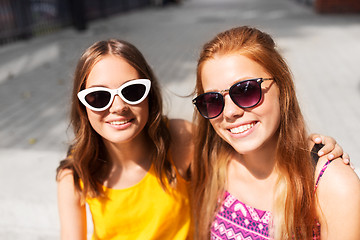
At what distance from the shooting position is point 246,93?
1.59 m

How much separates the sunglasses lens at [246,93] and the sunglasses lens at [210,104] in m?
0.08

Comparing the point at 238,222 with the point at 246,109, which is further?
the point at 238,222

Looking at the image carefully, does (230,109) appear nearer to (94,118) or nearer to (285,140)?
(285,140)

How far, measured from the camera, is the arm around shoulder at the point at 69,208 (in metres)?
2.02

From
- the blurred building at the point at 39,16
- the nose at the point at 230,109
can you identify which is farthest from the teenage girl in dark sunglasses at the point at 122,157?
the blurred building at the point at 39,16

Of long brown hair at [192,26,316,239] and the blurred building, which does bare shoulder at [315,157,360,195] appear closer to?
long brown hair at [192,26,316,239]

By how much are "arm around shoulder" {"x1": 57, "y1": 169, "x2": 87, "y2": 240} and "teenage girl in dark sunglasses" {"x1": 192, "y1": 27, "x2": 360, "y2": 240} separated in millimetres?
760

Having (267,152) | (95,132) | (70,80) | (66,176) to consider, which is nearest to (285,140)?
(267,152)

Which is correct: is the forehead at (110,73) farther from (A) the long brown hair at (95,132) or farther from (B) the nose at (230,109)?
(B) the nose at (230,109)

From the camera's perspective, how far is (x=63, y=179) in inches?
81.0

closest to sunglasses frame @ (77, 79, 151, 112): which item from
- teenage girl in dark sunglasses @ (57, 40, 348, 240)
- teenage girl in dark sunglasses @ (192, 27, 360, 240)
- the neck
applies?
teenage girl in dark sunglasses @ (57, 40, 348, 240)

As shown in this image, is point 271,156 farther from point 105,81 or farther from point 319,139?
point 105,81

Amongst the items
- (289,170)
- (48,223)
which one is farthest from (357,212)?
(48,223)

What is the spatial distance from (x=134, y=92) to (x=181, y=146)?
574 millimetres
